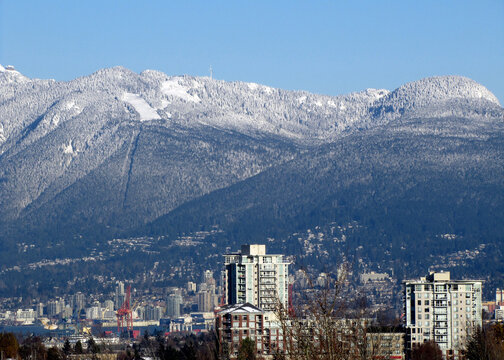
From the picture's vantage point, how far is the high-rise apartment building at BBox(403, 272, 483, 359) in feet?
304

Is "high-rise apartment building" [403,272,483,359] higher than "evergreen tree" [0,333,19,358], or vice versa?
"high-rise apartment building" [403,272,483,359]

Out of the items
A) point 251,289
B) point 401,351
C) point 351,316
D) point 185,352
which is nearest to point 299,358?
point 351,316

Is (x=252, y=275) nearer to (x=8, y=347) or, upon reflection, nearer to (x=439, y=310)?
(x=439, y=310)

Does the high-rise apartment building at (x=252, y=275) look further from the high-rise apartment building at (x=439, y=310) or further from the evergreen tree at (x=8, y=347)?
the evergreen tree at (x=8, y=347)

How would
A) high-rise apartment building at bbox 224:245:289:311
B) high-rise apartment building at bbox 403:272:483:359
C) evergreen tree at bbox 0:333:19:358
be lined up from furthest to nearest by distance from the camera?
high-rise apartment building at bbox 224:245:289:311, high-rise apartment building at bbox 403:272:483:359, evergreen tree at bbox 0:333:19:358

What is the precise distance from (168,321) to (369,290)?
2676cm

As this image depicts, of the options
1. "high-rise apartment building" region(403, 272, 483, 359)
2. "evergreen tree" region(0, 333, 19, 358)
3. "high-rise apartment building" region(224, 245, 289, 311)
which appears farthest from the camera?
"high-rise apartment building" region(224, 245, 289, 311)

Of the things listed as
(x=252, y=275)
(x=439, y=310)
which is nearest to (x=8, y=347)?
(x=439, y=310)

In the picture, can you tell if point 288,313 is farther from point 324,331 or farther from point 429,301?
point 429,301

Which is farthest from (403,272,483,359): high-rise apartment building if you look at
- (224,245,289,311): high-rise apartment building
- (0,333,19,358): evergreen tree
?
(0,333,19,358): evergreen tree

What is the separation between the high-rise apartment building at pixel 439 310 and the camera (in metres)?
92.6

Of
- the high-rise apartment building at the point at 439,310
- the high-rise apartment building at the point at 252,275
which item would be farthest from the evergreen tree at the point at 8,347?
the high-rise apartment building at the point at 252,275

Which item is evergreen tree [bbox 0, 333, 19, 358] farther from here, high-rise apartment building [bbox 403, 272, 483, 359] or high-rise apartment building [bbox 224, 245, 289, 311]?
high-rise apartment building [bbox 224, 245, 289, 311]

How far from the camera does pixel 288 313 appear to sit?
1146 inches
